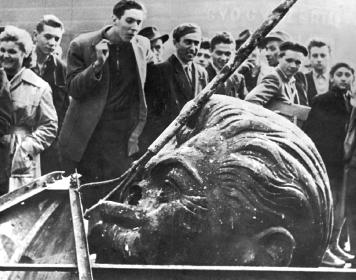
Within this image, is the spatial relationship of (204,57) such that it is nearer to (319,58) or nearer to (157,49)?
(157,49)

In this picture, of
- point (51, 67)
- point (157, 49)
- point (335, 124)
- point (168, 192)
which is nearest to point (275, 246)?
point (168, 192)

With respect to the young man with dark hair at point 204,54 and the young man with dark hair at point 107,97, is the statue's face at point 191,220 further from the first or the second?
the young man with dark hair at point 204,54

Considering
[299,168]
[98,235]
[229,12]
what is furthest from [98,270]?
→ [229,12]

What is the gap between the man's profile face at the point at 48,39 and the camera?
7164mm

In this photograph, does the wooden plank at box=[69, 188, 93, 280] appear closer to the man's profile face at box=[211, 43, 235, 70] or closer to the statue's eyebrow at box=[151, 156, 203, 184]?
the statue's eyebrow at box=[151, 156, 203, 184]

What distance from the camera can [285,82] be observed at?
7.25 m

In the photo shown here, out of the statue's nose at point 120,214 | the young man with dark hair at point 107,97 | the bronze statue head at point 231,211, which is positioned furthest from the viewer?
the young man with dark hair at point 107,97

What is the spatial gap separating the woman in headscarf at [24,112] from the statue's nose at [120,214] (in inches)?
69.2

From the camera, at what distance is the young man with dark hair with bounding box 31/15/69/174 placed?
7.16 meters

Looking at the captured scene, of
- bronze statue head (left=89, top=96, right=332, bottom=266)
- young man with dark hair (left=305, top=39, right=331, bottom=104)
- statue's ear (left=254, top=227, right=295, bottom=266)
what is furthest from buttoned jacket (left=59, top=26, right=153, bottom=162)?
statue's ear (left=254, top=227, right=295, bottom=266)

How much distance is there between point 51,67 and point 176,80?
1237mm

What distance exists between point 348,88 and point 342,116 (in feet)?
0.94

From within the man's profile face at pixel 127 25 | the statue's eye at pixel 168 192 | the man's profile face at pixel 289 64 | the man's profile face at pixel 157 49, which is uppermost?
the man's profile face at pixel 127 25

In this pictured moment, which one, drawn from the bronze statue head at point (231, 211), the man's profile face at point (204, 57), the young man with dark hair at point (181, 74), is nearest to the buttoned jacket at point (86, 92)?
the young man with dark hair at point (181, 74)
